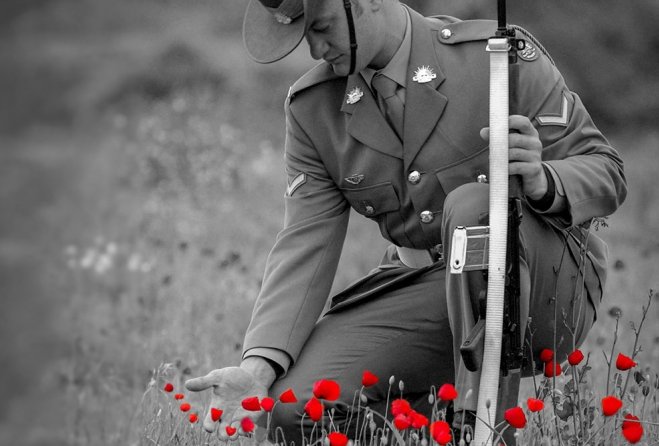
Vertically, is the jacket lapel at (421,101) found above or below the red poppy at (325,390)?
above

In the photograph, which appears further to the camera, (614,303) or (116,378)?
(614,303)

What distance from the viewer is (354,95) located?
112 inches

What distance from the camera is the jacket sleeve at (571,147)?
7.82 ft

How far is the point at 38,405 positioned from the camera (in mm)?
653

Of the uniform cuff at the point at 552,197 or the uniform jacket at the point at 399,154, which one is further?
the uniform jacket at the point at 399,154

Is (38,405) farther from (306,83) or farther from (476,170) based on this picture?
(306,83)

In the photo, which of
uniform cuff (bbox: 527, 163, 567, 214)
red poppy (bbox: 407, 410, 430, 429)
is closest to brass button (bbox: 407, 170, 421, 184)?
uniform cuff (bbox: 527, 163, 567, 214)

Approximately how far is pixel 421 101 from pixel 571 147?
0.43 meters

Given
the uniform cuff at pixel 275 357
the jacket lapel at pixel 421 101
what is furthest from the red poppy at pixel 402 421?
the jacket lapel at pixel 421 101

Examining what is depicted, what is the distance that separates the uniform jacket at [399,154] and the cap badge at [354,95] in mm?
13

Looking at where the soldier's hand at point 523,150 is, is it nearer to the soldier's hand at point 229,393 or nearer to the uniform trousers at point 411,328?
the uniform trousers at point 411,328

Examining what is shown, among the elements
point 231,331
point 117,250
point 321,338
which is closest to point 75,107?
point 321,338

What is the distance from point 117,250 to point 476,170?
2701 mm

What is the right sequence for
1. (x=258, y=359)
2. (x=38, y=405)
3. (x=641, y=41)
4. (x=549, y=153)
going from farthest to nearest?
(x=641, y=41) → (x=258, y=359) → (x=549, y=153) → (x=38, y=405)
